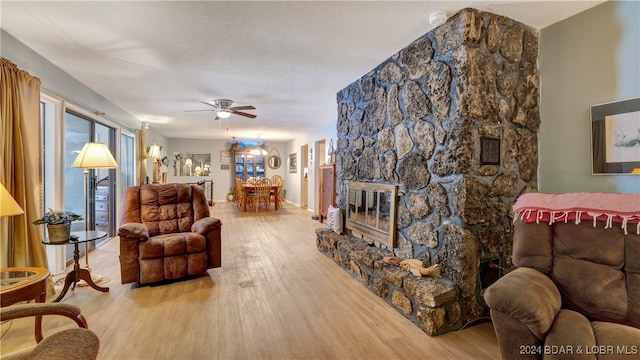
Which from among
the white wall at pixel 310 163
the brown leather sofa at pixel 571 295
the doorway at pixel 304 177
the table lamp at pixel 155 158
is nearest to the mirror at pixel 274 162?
the white wall at pixel 310 163

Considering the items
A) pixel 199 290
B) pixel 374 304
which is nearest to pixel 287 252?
pixel 199 290

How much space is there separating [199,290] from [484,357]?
2368 mm

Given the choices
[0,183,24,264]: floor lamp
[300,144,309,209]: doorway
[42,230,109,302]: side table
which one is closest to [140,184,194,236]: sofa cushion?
[42,230,109,302]: side table

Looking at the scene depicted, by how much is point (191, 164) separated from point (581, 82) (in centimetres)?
969

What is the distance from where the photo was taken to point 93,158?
8.91ft

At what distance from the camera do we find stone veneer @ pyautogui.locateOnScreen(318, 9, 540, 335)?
2064 millimetres

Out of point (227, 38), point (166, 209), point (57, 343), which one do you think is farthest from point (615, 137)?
point (166, 209)

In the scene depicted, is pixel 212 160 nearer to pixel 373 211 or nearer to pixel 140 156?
pixel 140 156

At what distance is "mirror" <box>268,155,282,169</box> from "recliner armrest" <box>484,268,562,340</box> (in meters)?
9.25

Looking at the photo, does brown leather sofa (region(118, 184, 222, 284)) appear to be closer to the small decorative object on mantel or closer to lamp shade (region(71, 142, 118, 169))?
lamp shade (region(71, 142, 118, 169))

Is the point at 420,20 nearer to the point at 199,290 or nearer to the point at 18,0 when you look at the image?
the point at 18,0

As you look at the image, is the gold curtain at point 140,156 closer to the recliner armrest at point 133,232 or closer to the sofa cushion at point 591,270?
the recliner armrest at point 133,232

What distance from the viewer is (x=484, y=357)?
1.75 m

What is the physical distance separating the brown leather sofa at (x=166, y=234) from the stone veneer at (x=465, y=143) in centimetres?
177
